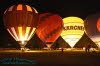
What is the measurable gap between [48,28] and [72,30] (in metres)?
5.03

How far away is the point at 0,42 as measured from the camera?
194 feet

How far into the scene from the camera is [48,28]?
3041 centimetres

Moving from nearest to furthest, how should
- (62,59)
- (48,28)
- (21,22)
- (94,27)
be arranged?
(62,59) → (21,22) → (48,28) → (94,27)

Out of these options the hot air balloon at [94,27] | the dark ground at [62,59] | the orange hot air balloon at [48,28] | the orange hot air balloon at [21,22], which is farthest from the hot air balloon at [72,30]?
the dark ground at [62,59]

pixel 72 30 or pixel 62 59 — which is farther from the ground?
pixel 72 30

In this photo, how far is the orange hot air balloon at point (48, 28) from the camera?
3031 centimetres

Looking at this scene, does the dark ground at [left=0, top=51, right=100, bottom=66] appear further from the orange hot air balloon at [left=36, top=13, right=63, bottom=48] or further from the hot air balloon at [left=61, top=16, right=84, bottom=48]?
the hot air balloon at [left=61, top=16, right=84, bottom=48]

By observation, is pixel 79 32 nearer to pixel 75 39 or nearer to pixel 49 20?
pixel 75 39

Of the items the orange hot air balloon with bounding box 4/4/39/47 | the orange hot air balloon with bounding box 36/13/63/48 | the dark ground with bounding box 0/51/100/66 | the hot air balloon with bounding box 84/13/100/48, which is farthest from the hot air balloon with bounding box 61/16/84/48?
the dark ground with bounding box 0/51/100/66

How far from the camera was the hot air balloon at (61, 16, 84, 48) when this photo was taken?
34.0 meters

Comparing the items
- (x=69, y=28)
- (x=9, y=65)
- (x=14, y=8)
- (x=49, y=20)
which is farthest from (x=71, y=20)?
(x=9, y=65)

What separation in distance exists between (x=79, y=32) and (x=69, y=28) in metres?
1.55

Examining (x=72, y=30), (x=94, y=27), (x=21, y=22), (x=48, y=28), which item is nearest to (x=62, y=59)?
(x=21, y=22)

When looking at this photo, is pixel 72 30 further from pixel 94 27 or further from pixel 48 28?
pixel 48 28
